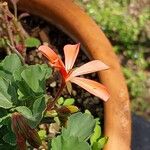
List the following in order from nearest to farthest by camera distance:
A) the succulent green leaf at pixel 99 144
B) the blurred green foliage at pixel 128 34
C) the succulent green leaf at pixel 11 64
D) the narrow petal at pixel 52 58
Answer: the narrow petal at pixel 52 58 < the succulent green leaf at pixel 11 64 < the succulent green leaf at pixel 99 144 < the blurred green foliage at pixel 128 34

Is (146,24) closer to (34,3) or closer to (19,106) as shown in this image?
(34,3)

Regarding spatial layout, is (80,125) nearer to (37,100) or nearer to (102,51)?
(37,100)

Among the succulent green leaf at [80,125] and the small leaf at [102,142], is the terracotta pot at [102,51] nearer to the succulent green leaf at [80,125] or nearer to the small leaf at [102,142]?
the small leaf at [102,142]

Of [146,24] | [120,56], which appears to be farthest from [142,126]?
[146,24]

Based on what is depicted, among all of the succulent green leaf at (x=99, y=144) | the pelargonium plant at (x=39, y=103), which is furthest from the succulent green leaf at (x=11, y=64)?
the succulent green leaf at (x=99, y=144)

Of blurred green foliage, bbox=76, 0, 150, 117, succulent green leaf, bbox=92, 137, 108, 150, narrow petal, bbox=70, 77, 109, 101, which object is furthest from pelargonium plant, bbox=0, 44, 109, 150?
blurred green foliage, bbox=76, 0, 150, 117

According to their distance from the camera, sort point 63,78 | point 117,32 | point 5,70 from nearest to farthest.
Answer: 1. point 63,78
2. point 5,70
3. point 117,32
